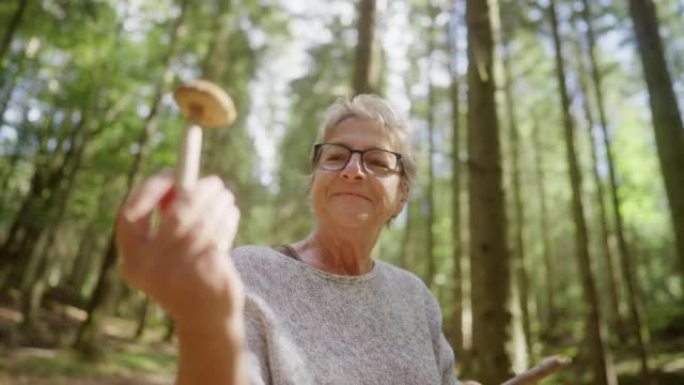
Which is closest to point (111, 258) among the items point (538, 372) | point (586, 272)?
point (586, 272)

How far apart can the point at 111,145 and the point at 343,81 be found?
23.5 ft

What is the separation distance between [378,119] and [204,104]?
1018 millimetres

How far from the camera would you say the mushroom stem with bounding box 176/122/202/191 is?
77 centimetres

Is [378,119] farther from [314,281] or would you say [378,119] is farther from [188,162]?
[188,162]

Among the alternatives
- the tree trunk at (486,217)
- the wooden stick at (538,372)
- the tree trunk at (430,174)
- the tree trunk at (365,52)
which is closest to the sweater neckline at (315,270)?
the wooden stick at (538,372)

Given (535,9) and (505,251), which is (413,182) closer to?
(505,251)

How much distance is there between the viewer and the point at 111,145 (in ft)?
49.3

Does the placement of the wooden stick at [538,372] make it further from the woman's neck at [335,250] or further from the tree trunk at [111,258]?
the tree trunk at [111,258]

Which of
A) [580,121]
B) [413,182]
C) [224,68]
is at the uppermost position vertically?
[224,68]

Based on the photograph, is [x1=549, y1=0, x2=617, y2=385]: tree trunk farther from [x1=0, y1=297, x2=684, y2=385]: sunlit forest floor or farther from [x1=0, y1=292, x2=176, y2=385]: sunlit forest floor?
[x1=0, y1=292, x2=176, y2=385]: sunlit forest floor

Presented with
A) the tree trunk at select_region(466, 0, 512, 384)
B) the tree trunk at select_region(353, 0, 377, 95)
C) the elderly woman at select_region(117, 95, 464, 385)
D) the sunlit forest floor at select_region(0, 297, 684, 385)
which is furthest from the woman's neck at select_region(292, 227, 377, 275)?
the sunlit forest floor at select_region(0, 297, 684, 385)

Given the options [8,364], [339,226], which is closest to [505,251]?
[339,226]

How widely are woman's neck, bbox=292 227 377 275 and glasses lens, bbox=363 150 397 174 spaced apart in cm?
23

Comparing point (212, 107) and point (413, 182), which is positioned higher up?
point (413, 182)
